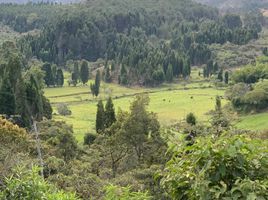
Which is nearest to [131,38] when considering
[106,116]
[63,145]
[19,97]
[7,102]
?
[7,102]

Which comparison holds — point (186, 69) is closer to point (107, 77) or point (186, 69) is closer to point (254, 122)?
point (107, 77)

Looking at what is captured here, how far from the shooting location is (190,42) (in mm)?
148625

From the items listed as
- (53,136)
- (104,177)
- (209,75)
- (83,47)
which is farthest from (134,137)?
(83,47)

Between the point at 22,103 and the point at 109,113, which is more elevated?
the point at 22,103

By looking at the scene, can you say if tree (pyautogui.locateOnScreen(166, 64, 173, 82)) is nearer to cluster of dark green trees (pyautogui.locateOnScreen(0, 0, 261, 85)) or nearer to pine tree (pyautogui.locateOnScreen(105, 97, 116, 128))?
cluster of dark green trees (pyautogui.locateOnScreen(0, 0, 261, 85))

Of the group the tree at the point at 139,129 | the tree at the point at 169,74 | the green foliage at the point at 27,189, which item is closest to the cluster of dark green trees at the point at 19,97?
the tree at the point at 139,129

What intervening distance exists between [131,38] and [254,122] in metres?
90.2

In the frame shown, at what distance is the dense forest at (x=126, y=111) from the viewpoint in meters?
6.80

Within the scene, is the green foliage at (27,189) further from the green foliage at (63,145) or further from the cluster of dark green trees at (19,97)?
the cluster of dark green trees at (19,97)

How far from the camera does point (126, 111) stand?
37.5m

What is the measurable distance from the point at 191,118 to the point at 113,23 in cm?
12118

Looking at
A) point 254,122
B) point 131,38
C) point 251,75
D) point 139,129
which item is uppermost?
point 131,38

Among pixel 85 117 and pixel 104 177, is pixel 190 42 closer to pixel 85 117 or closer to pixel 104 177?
pixel 85 117

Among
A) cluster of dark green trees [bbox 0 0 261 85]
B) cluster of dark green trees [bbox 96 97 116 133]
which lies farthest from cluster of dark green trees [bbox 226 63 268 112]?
cluster of dark green trees [bbox 0 0 261 85]
